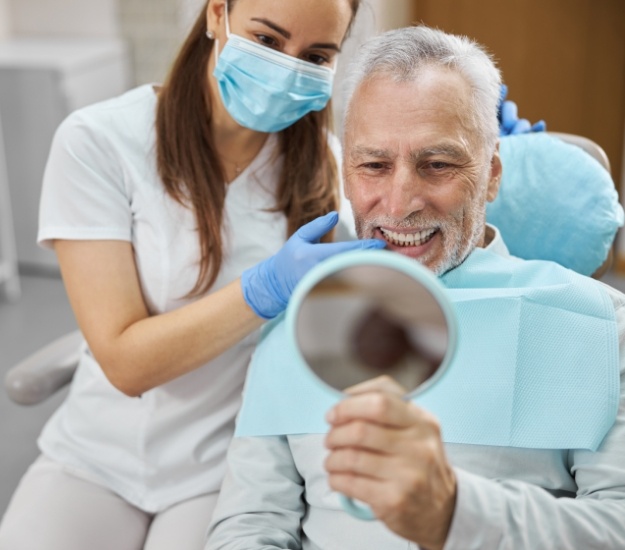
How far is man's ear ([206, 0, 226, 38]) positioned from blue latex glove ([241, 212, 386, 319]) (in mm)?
479

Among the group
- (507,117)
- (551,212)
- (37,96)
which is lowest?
(37,96)

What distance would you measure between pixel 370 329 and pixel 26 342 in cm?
284

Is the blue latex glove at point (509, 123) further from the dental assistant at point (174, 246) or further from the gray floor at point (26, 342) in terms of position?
the gray floor at point (26, 342)

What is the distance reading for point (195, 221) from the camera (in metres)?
1.61

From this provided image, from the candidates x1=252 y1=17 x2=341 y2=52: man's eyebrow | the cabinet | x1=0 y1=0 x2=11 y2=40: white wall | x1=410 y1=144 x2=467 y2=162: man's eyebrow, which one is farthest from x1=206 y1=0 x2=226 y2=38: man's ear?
x1=0 y1=0 x2=11 y2=40: white wall

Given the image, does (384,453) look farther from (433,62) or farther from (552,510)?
A: (433,62)

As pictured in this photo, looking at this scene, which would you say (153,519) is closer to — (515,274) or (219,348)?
(219,348)

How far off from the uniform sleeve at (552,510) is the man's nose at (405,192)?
36 centimetres

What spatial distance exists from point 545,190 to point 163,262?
70 cm

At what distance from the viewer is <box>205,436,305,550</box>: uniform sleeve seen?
129 cm

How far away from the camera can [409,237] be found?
129cm

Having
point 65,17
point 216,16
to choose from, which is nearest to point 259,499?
point 216,16

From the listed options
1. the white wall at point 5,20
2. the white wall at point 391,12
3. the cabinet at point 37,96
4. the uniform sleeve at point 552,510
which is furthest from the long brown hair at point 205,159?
the white wall at point 5,20

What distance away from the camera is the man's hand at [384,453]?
820 millimetres
